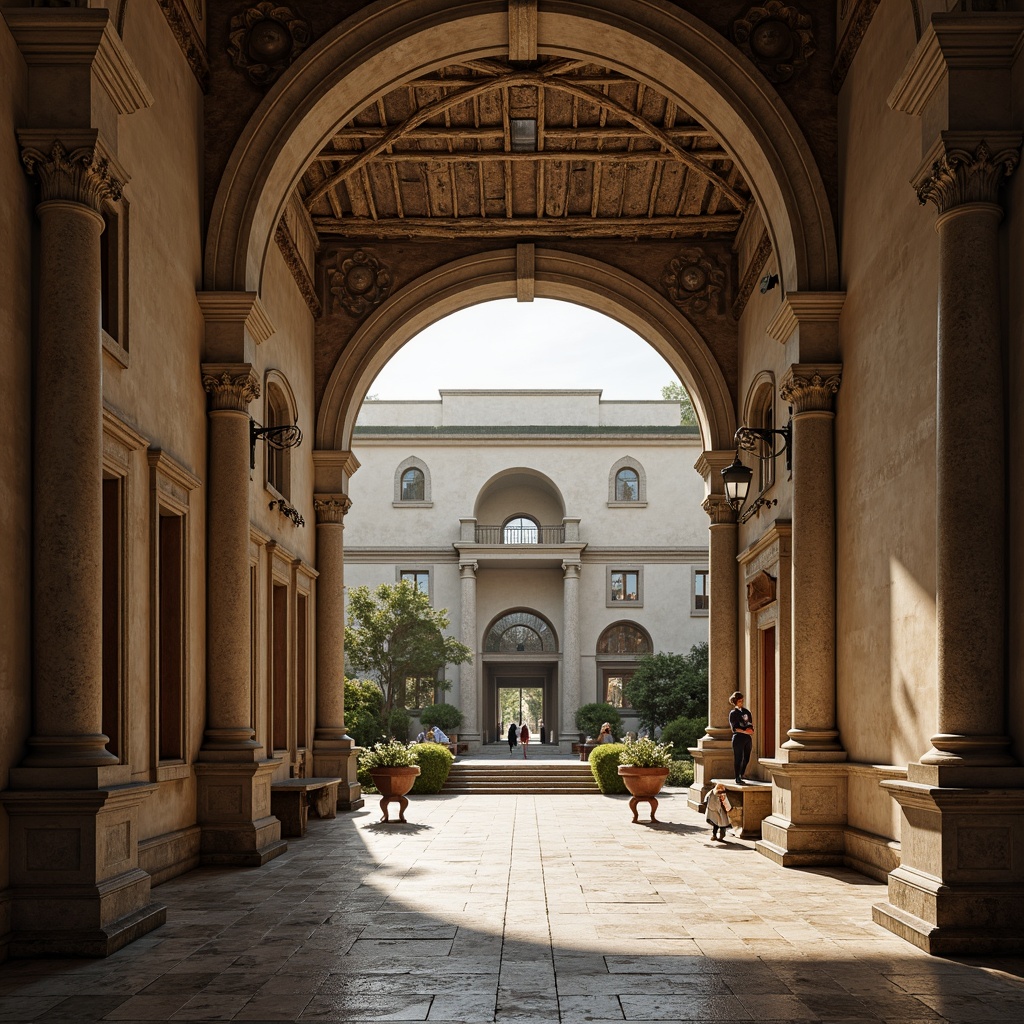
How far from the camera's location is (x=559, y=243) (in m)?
22.2

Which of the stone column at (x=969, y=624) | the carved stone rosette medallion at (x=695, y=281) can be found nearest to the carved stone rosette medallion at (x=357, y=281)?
the carved stone rosette medallion at (x=695, y=281)

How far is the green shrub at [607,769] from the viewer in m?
26.2

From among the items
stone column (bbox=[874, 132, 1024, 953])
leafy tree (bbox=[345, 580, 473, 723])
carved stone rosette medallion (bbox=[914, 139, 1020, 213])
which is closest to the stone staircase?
leafy tree (bbox=[345, 580, 473, 723])

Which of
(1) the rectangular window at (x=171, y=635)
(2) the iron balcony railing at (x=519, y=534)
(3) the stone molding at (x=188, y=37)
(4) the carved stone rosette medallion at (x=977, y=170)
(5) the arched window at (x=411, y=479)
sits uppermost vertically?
(3) the stone molding at (x=188, y=37)

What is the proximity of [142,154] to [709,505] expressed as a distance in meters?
12.6

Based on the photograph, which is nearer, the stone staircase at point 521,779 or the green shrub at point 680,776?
A: the stone staircase at point 521,779

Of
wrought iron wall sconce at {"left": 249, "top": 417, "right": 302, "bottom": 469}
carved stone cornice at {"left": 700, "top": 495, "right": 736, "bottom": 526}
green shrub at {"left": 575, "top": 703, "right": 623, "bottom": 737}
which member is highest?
wrought iron wall sconce at {"left": 249, "top": 417, "right": 302, "bottom": 469}

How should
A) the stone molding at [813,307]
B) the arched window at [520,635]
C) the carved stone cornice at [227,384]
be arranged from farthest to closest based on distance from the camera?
the arched window at [520,635], the carved stone cornice at [227,384], the stone molding at [813,307]

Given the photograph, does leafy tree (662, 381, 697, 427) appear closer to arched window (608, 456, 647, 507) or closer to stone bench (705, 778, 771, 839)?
arched window (608, 456, 647, 507)

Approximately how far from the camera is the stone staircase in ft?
90.2

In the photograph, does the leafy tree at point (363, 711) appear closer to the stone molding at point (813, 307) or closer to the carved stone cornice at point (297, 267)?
the carved stone cornice at point (297, 267)

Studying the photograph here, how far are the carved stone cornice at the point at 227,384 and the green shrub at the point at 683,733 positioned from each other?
2278 centimetres

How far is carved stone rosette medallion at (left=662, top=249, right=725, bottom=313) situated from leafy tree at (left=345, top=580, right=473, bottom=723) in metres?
20.3

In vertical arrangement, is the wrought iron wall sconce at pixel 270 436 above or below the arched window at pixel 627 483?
below
